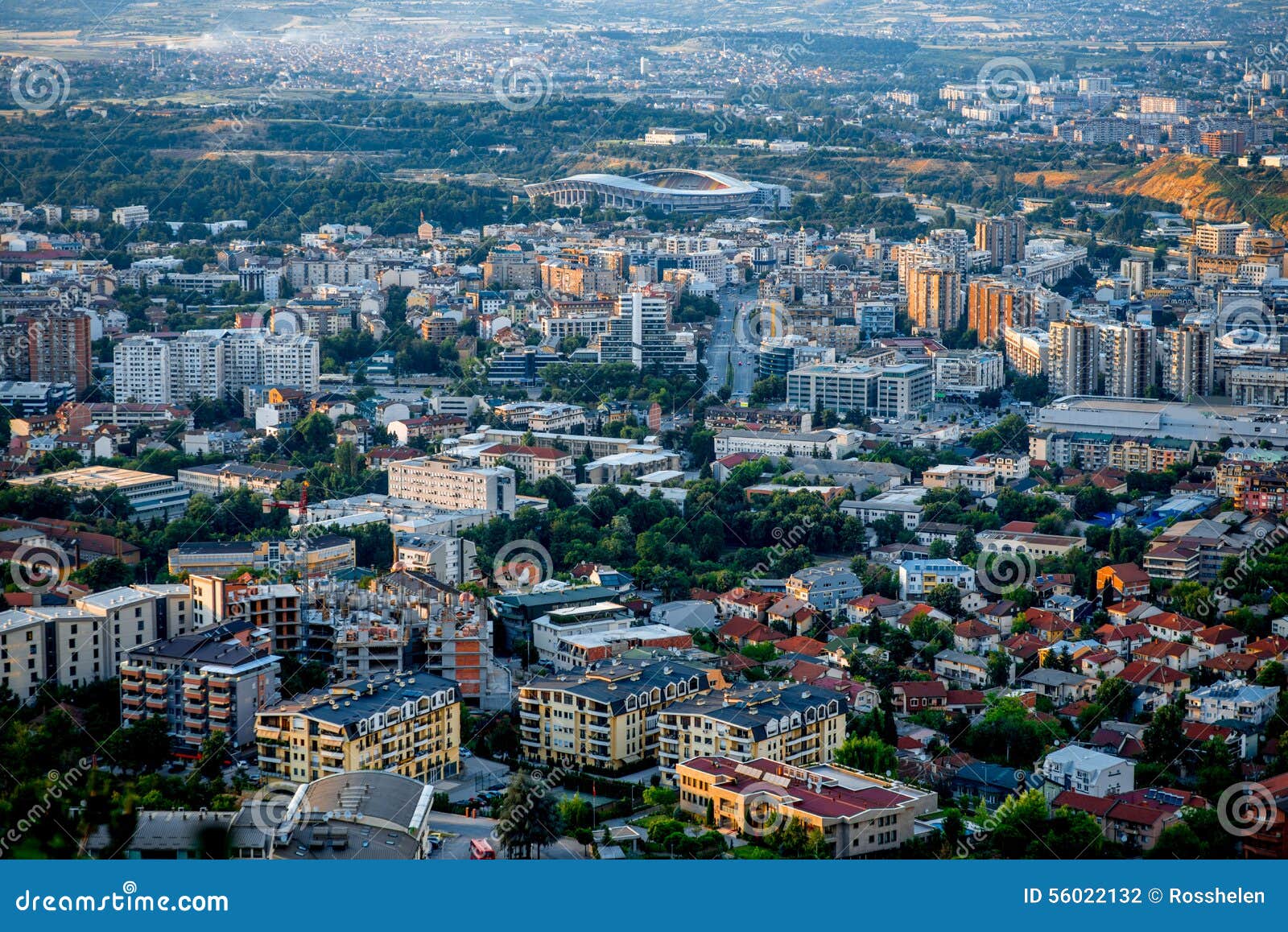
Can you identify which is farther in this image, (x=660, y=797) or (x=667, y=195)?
(x=667, y=195)

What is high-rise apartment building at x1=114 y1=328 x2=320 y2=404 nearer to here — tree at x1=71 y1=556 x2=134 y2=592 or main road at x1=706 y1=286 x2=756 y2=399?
main road at x1=706 y1=286 x2=756 y2=399

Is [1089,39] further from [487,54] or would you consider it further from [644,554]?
[644,554]

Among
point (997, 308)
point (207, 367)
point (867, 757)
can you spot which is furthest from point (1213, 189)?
point (867, 757)

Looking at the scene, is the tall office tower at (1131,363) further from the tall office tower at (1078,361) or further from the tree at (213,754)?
the tree at (213,754)

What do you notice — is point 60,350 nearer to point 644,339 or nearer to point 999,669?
point 644,339

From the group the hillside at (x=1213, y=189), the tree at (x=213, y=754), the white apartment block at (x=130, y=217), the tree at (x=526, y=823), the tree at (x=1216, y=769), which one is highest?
the hillside at (x=1213, y=189)

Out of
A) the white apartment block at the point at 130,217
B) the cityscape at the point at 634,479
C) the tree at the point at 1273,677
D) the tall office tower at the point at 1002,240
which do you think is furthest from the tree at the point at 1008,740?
the white apartment block at the point at 130,217
